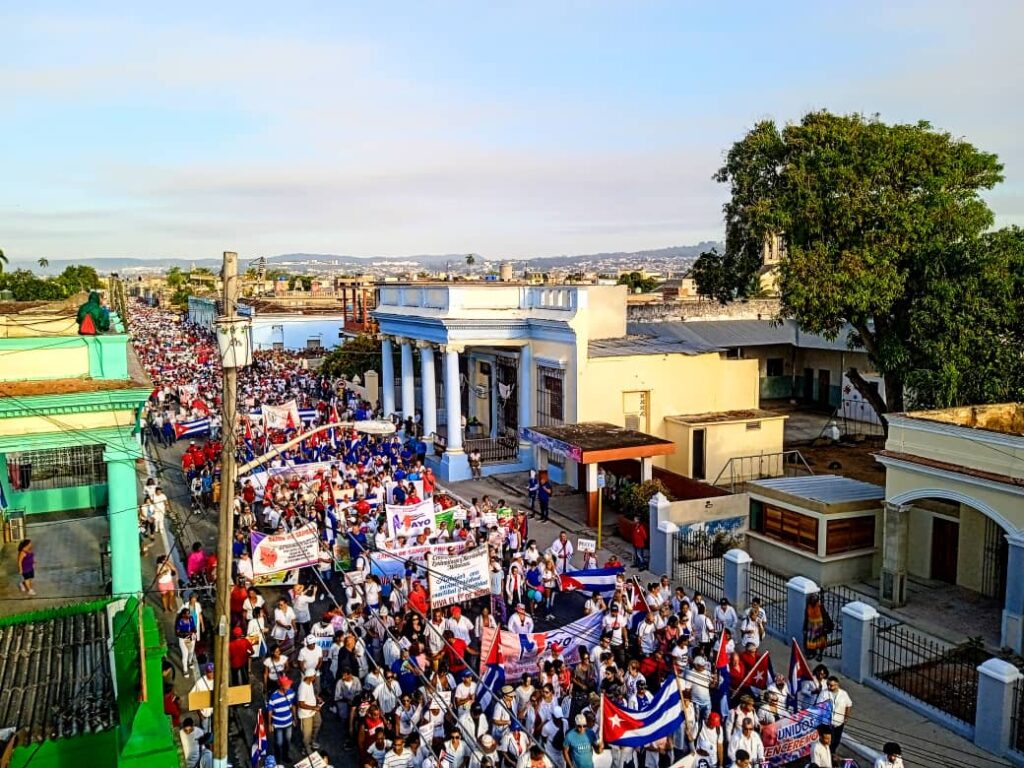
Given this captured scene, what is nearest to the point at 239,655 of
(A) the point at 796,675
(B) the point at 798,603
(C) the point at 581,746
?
(C) the point at 581,746

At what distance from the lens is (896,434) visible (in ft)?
53.0

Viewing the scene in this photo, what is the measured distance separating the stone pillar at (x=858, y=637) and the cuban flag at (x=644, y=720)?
463 cm

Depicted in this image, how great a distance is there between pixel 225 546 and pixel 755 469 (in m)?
19.9

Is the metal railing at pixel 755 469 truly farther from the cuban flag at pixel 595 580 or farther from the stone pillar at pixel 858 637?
the stone pillar at pixel 858 637

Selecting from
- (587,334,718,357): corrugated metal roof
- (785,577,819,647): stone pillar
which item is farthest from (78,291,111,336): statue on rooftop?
(587,334,718,357): corrugated metal roof

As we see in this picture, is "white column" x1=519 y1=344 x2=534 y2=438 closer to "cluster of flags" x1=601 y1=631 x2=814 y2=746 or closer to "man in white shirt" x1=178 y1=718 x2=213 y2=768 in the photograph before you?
"cluster of flags" x1=601 y1=631 x2=814 y2=746

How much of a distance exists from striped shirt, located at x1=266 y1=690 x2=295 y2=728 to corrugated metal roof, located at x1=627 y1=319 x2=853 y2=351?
2455 centimetres

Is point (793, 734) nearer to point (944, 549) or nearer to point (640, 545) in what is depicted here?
point (640, 545)

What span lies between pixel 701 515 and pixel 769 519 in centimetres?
156

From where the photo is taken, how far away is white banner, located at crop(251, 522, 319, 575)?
15141 mm

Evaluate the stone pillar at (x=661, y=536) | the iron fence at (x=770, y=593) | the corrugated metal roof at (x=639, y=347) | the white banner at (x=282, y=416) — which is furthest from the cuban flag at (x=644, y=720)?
the white banner at (x=282, y=416)

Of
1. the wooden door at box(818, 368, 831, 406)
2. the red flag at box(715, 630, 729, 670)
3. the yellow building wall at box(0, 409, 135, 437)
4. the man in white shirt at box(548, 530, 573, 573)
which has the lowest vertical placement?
the man in white shirt at box(548, 530, 573, 573)

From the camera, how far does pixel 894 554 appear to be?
16047 millimetres

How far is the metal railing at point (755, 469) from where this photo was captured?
81.4 ft
